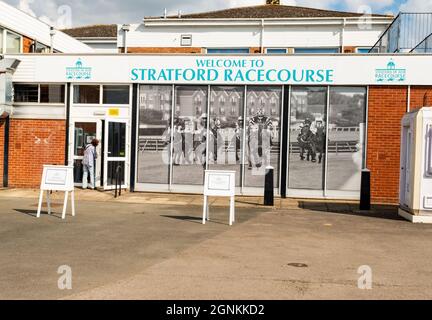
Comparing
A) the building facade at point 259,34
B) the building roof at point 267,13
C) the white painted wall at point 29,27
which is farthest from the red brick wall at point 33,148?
the building roof at point 267,13

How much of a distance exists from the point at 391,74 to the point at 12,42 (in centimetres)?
1465

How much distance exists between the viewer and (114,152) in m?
18.2

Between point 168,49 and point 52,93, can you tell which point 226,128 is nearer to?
point 52,93

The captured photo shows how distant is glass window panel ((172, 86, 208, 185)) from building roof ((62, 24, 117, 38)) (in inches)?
961

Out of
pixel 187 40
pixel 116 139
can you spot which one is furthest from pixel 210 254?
pixel 187 40

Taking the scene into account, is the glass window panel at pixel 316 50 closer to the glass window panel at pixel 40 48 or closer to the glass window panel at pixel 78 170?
the glass window panel at pixel 40 48

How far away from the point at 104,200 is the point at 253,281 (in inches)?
389

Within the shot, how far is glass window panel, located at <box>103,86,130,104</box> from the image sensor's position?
1872cm

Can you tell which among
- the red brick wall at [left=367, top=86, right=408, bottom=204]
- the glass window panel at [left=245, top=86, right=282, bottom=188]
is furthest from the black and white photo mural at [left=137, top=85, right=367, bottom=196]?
the red brick wall at [left=367, top=86, right=408, bottom=204]

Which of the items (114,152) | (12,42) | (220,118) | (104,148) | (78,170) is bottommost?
(78,170)

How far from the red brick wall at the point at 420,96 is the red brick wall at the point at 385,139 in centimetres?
25

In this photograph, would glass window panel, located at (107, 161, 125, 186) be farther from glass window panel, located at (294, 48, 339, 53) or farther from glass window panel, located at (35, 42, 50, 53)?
glass window panel, located at (294, 48, 339, 53)

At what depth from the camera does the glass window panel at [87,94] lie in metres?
18.8
